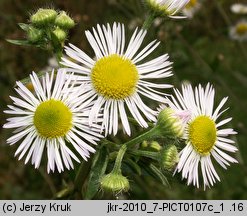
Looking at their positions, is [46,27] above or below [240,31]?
below

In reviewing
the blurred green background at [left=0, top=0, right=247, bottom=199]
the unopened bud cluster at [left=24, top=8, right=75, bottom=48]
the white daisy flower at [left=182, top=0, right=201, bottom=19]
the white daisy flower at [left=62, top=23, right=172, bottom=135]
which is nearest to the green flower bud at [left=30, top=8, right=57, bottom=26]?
the unopened bud cluster at [left=24, top=8, right=75, bottom=48]

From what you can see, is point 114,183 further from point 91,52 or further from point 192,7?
point 192,7

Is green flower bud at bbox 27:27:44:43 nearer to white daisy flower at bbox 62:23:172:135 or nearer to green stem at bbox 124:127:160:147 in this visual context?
white daisy flower at bbox 62:23:172:135

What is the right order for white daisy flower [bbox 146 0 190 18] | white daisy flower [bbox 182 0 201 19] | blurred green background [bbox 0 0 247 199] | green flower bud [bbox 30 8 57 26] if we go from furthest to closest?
white daisy flower [bbox 182 0 201 19] < blurred green background [bbox 0 0 247 199] < white daisy flower [bbox 146 0 190 18] < green flower bud [bbox 30 8 57 26]

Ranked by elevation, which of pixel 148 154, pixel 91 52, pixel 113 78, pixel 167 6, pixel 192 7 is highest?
pixel 192 7

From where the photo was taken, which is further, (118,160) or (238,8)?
(238,8)

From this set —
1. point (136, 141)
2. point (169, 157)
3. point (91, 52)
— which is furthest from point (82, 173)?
point (91, 52)

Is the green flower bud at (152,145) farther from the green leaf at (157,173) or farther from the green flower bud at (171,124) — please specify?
the green flower bud at (171,124)
